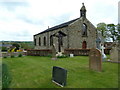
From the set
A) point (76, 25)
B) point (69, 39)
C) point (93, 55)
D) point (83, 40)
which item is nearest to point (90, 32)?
point (83, 40)

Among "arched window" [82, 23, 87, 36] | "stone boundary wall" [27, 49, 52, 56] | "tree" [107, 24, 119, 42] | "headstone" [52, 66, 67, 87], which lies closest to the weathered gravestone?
"headstone" [52, 66, 67, 87]

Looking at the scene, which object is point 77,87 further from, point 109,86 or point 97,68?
point 97,68

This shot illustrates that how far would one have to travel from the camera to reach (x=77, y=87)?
179 inches

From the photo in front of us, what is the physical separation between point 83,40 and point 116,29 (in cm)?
2581

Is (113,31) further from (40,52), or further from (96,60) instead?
(96,60)

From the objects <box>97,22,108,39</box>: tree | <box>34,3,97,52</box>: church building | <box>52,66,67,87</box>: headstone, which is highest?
<box>97,22,108,39</box>: tree

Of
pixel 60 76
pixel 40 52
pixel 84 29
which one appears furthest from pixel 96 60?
pixel 84 29

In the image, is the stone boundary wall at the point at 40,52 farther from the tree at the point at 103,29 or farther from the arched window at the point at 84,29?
the tree at the point at 103,29

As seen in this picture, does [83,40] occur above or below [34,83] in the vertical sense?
above

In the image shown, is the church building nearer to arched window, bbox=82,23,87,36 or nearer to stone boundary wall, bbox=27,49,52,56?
arched window, bbox=82,23,87,36

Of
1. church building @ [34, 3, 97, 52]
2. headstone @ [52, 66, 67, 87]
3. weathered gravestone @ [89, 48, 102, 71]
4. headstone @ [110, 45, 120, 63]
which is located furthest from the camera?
church building @ [34, 3, 97, 52]

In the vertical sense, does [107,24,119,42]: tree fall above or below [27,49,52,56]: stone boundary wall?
above

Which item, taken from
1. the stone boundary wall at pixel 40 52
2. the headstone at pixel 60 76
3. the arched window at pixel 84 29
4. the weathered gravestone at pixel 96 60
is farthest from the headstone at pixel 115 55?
the arched window at pixel 84 29

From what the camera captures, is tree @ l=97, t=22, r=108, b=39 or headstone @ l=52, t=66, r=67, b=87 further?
tree @ l=97, t=22, r=108, b=39
